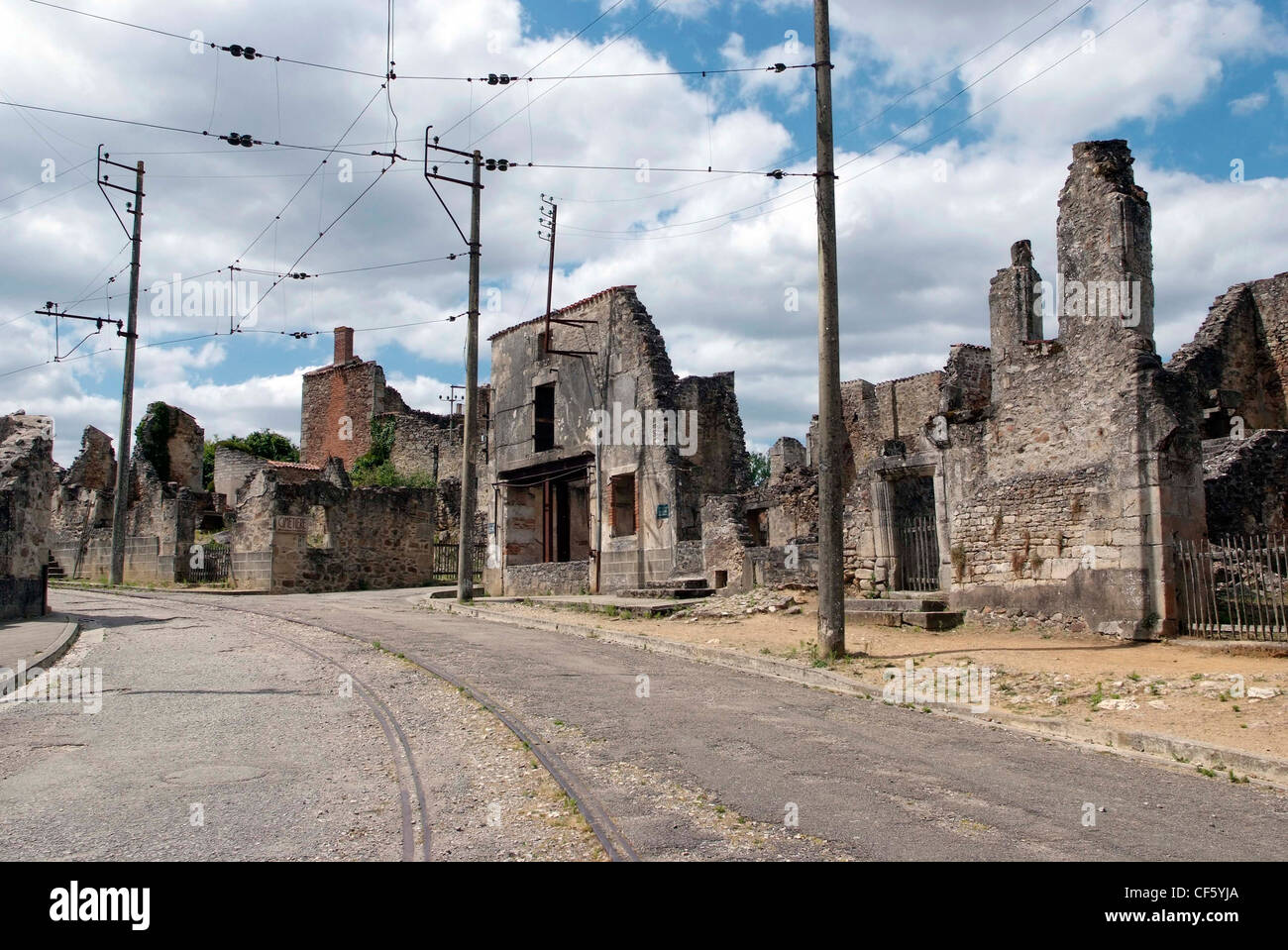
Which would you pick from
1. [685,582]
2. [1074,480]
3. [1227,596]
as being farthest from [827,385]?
[685,582]

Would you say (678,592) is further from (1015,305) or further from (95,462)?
(95,462)

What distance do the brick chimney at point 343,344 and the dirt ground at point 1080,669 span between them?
38.8 meters

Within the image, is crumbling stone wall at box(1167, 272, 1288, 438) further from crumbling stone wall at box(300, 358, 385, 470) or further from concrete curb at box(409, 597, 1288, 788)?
crumbling stone wall at box(300, 358, 385, 470)

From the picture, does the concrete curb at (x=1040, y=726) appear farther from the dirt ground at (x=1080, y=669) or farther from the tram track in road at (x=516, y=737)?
the tram track in road at (x=516, y=737)

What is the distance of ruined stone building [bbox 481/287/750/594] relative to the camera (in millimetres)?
23422

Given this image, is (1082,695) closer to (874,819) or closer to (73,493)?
(874,819)

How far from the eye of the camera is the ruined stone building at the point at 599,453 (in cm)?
2342

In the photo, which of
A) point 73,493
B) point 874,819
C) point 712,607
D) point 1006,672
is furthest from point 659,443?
point 73,493

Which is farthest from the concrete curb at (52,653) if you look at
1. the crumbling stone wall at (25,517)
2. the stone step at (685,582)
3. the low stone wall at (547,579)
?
the low stone wall at (547,579)

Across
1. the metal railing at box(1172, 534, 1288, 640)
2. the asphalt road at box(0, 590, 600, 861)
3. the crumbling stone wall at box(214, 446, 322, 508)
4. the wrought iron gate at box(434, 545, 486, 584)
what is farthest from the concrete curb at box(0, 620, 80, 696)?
the crumbling stone wall at box(214, 446, 322, 508)

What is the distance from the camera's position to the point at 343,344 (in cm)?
5122

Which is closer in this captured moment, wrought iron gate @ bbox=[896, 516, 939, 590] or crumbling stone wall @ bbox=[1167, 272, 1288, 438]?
wrought iron gate @ bbox=[896, 516, 939, 590]

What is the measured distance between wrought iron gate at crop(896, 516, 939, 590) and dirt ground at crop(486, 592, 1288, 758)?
87.6 inches

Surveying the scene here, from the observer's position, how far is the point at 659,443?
2338 cm
